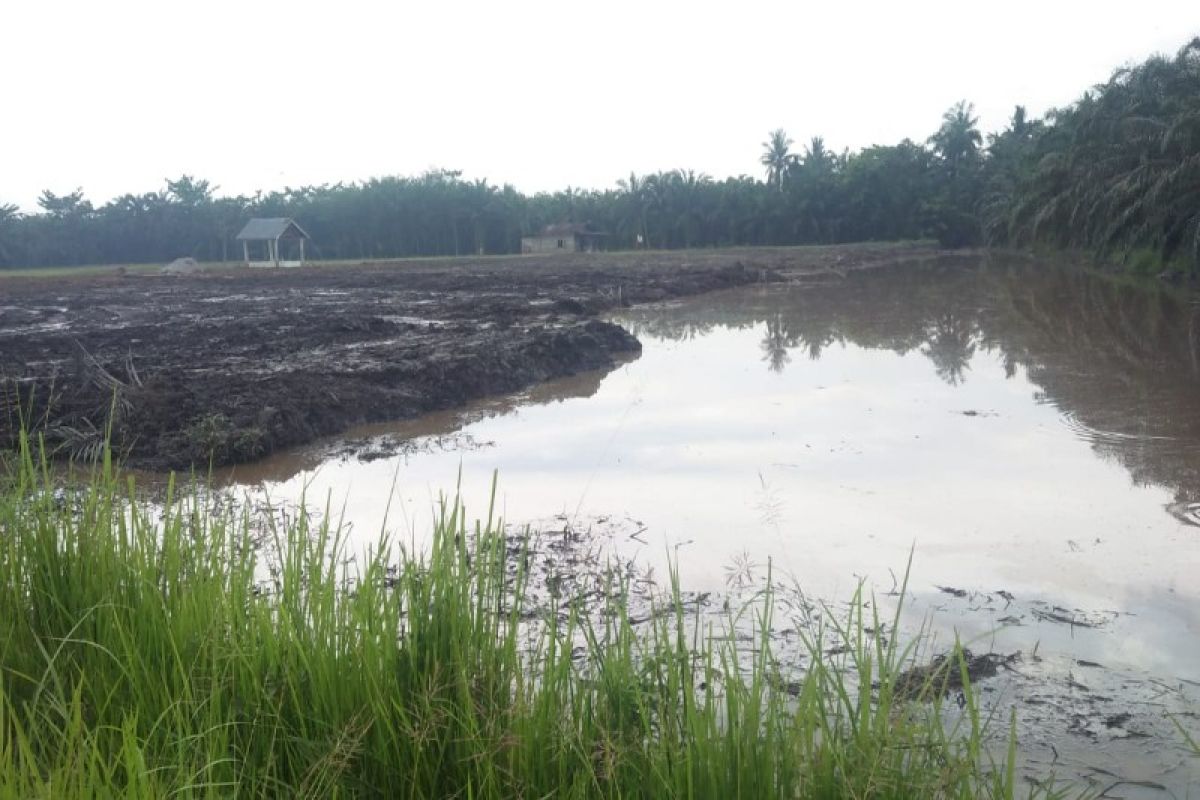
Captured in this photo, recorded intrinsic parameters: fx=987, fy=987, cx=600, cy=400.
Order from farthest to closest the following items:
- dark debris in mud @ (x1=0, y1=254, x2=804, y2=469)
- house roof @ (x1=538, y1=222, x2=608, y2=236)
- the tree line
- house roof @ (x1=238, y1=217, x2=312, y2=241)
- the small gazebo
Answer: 1. house roof @ (x1=538, y1=222, x2=608, y2=236)
2. the tree line
3. house roof @ (x1=238, y1=217, x2=312, y2=241)
4. the small gazebo
5. dark debris in mud @ (x1=0, y1=254, x2=804, y2=469)

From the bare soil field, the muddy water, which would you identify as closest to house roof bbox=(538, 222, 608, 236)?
the bare soil field

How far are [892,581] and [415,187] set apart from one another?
58.6 meters

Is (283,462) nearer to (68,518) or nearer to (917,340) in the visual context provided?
(68,518)

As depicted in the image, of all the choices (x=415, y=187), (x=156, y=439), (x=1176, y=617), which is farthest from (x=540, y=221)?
(x=1176, y=617)

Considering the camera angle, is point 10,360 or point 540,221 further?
point 540,221

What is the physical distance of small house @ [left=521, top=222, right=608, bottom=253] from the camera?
5762 centimetres

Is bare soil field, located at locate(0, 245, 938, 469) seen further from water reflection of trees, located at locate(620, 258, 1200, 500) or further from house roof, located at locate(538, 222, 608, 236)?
house roof, located at locate(538, 222, 608, 236)

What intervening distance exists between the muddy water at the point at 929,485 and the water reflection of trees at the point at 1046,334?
0.06 meters

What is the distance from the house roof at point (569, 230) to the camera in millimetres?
57938

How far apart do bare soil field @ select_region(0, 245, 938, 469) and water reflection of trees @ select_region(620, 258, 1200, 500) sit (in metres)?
2.75

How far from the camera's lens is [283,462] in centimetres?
825

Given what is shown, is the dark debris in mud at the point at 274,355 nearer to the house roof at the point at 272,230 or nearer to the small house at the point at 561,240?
the house roof at the point at 272,230

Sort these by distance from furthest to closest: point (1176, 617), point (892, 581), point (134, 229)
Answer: point (134, 229) < point (892, 581) < point (1176, 617)

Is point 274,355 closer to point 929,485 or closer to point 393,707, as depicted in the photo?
point 929,485
